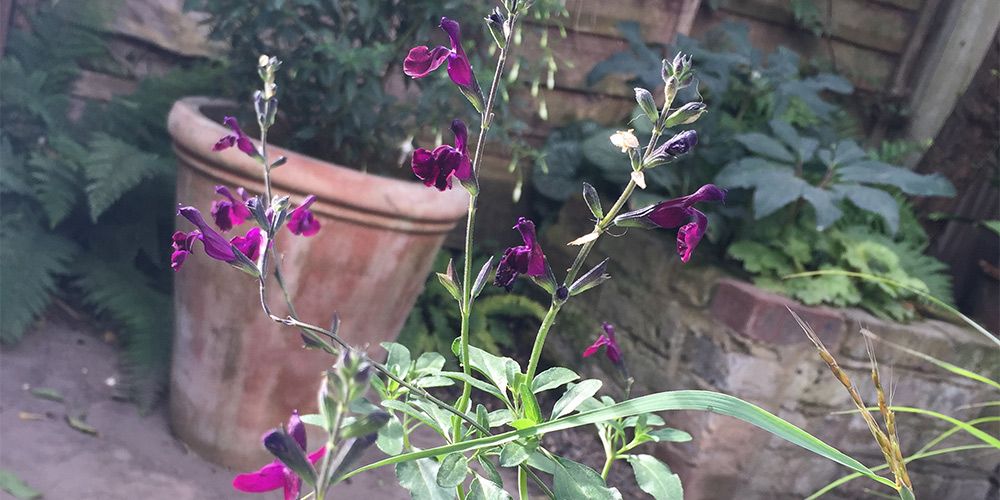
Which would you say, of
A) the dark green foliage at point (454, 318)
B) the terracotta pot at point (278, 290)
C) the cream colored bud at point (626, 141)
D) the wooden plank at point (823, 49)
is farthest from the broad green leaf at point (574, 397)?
the wooden plank at point (823, 49)

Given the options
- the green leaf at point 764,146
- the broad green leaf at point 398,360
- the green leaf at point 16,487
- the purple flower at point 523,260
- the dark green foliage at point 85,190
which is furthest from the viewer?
the green leaf at point 764,146

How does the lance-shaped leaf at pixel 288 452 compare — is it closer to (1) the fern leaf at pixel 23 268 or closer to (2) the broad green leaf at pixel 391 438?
(2) the broad green leaf at pixel 391 438

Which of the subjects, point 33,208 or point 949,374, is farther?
point 949,374

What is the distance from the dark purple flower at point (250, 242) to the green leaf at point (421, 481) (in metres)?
0.32

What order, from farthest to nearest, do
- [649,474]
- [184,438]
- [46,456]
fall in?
[184,438]
[46,456]
[649,474]

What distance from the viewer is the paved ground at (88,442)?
5.13ft

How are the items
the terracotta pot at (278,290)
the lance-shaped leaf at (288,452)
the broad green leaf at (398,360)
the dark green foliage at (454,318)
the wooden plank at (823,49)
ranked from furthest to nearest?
the wooden plank at (823,49)
the dark green foliage at (454,318)
the terracotta pot at (278,290)
the broad green leaf at (398,360)
the lance-shaped leaf at (288,452)

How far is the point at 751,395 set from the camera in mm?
2041

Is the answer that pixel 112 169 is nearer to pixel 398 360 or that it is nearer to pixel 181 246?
pixel 181 246

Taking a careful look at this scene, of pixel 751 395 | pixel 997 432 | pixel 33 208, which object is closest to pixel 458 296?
pixel 751 395

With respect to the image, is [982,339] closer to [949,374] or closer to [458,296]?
[949,374]

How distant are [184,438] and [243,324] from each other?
0.37 metres

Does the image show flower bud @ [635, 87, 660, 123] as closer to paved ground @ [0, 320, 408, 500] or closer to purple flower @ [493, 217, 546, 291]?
purple flower @ [493, 217, 546, 291]

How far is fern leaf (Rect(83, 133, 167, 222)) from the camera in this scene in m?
1.82
